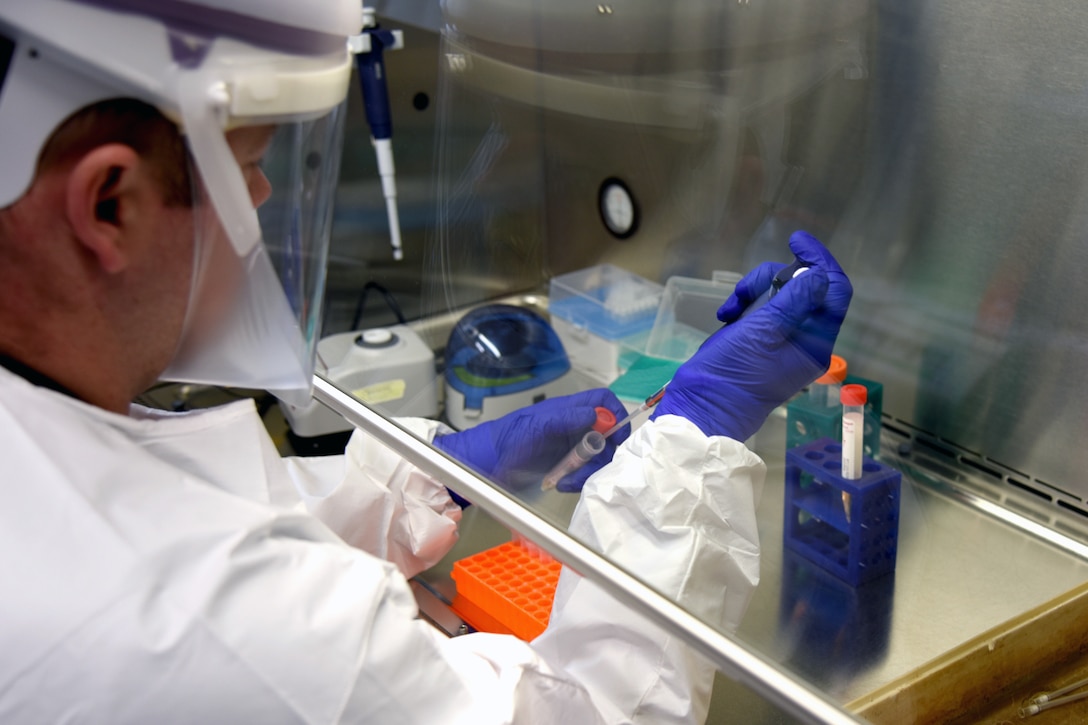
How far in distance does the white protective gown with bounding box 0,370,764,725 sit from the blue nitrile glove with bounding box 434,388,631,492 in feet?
0.62

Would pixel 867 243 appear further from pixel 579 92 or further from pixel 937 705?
pixel 937 705

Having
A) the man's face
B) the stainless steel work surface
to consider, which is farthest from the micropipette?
the man's face

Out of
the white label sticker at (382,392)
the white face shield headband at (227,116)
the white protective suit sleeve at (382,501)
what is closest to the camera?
the white face shield headband at (227,116)

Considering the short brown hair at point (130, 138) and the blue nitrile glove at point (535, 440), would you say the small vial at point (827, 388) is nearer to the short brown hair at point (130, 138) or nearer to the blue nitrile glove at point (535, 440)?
the blue nitrile glove at point (535, 440)

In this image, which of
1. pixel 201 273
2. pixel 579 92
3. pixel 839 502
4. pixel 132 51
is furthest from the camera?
pixel 579 92

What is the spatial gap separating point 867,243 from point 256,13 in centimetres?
91

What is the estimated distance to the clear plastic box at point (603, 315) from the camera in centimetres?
135

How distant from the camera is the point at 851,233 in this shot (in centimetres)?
128

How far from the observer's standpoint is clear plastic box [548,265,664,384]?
1351mm

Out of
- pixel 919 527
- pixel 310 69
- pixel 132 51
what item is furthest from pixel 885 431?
pixel 132 51

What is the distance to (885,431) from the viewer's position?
1.27 metres

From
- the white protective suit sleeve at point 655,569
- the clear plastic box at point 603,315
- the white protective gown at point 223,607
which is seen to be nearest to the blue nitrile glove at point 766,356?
the white protective suit sleeve at point 655,569

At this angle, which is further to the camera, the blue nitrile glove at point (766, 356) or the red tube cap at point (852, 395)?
the red tube cap at point (852, 395)

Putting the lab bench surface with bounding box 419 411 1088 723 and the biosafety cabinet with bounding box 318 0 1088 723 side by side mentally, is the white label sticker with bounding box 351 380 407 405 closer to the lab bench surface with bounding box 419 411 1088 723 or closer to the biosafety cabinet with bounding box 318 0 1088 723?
the biosafety cabinet with bounding box 318 0 1088 723
